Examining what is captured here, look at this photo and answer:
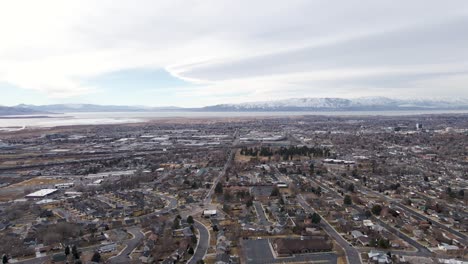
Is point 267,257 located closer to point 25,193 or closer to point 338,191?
point 338,191

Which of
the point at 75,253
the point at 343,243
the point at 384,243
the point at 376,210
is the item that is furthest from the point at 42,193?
the point at 384,243

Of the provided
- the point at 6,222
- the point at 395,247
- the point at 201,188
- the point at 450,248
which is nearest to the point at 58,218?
the point at 6,222

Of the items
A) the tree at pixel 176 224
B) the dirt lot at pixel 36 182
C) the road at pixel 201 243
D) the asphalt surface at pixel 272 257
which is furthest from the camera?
the dirt lot at pixel 36 182

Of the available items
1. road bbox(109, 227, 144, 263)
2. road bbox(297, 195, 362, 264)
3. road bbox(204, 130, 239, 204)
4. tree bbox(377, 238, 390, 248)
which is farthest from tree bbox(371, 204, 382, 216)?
road bbox(109, 227, 144, 263)

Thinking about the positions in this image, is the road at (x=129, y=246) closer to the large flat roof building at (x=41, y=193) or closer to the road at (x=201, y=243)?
the road at (x=201, y=243)

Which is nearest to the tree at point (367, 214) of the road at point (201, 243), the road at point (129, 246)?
the road at point (201, 243)
